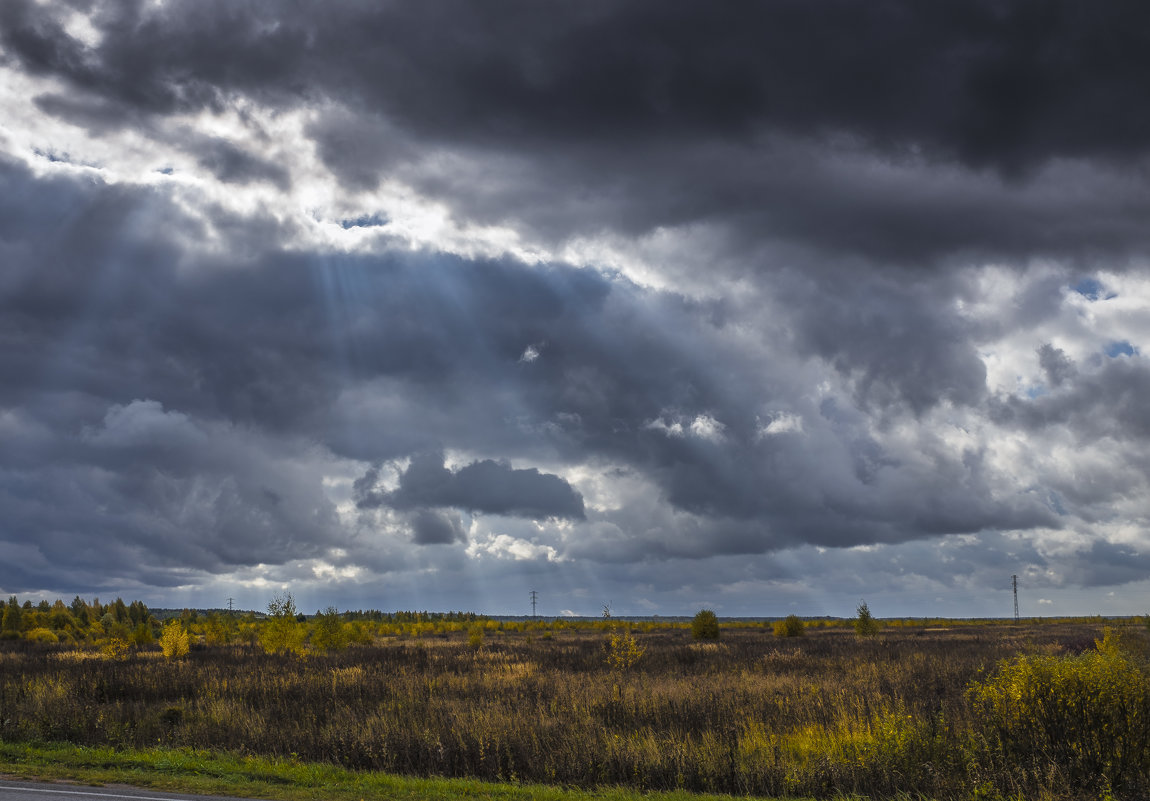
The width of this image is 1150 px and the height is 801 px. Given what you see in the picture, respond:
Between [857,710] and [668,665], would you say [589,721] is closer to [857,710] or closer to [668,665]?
[857,710]

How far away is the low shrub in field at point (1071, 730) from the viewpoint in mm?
12141

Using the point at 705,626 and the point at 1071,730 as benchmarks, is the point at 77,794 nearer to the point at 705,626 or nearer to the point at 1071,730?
the point at 1071,730

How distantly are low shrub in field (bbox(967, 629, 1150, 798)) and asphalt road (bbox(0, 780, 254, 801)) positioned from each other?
13518 millimetres

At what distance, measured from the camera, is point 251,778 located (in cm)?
1511

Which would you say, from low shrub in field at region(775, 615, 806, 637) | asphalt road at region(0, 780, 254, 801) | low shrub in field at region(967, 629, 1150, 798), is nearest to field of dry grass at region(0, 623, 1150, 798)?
low shrub in field at region(967, 629, 1150, 798)

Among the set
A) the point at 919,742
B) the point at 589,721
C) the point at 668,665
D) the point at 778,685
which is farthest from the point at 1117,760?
the point at 668,665

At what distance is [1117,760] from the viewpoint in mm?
12367

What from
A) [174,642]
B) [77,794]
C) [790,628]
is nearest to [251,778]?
[77,794]

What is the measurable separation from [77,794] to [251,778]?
11.5ft

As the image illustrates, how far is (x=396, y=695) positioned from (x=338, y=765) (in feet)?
29.4

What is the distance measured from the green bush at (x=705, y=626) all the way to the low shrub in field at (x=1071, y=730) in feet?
193

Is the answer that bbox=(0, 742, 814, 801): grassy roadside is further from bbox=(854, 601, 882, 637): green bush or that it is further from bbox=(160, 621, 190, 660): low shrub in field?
bbox=(854, 601, 882, 637): green bush

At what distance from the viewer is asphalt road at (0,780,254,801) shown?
1179cm

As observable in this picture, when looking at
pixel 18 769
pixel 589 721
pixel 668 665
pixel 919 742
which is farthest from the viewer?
pixel 668 665
